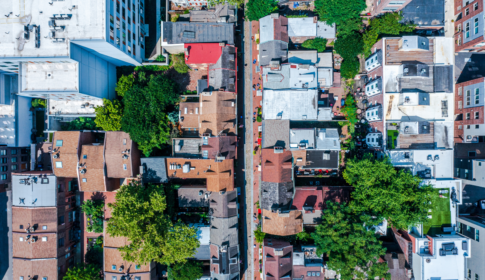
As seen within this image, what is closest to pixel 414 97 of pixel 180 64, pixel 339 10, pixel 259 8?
pixel 339 10

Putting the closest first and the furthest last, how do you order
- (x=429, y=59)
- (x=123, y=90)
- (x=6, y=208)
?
Answer: (x=429, y=59) < (x=123, y=90) < (x=6, y=208)

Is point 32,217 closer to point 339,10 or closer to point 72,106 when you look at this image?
point 72,106

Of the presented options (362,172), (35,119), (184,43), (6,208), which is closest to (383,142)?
(362,172)

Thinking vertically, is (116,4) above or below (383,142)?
above

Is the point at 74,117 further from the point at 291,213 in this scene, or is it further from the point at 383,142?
the point at 383,142

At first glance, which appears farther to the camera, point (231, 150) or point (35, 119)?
point (35, 119)

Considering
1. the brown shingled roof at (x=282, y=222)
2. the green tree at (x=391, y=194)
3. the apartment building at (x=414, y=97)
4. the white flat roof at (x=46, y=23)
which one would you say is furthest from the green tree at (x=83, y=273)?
the apartment building at (x=414, y=97)
